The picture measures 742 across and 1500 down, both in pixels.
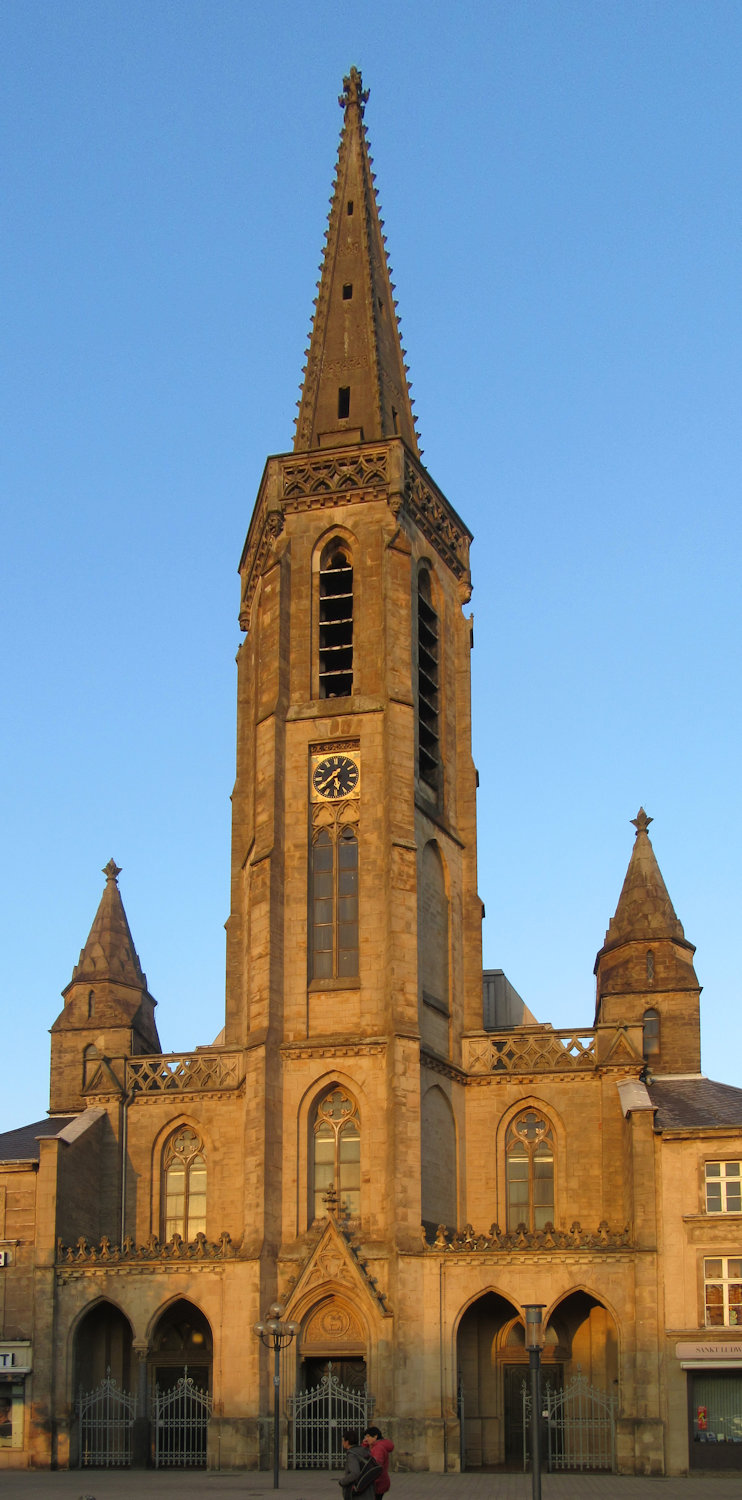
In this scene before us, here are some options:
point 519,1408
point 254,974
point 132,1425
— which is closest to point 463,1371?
point 519,1408

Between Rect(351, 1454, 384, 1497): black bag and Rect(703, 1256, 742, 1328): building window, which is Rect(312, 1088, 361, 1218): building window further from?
Rect(351, 1454, 384, 1497): black bag

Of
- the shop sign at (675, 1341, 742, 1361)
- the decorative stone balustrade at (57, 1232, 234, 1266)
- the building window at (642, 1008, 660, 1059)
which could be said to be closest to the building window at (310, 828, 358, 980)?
the decorative stone balustrade at (57, 1232, 234, 1266)

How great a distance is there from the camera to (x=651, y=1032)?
181ft

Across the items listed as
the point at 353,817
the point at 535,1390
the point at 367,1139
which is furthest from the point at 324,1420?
the point at 353,817

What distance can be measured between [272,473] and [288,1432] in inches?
1055

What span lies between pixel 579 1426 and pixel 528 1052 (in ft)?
33.7

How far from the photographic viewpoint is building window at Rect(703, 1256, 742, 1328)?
1545 inches

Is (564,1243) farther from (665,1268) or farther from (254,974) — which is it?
(254,974)

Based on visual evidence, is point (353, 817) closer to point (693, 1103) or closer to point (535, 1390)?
point (693, 1103)

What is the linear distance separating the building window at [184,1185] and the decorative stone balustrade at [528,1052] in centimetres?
793

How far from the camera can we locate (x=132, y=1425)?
41.6 meters

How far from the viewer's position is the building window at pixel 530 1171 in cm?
4569

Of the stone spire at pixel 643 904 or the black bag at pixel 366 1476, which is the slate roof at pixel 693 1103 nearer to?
the stone spire at pixel 643 904

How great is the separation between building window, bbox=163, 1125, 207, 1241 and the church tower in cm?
320
